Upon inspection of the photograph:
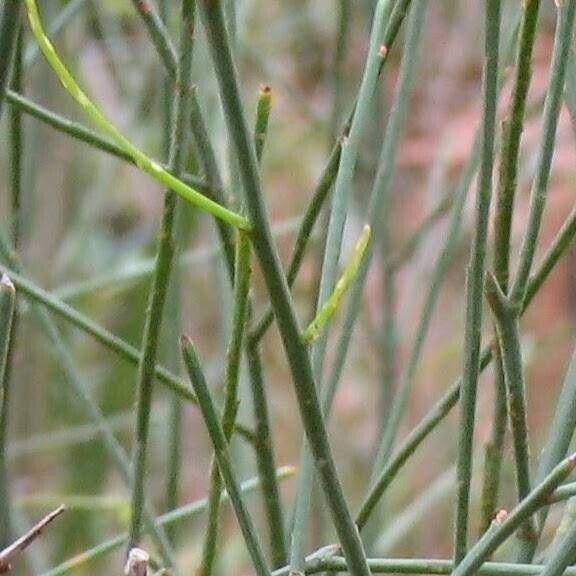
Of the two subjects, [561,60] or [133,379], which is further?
[133,379]

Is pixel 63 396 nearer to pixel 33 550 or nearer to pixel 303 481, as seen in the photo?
pixel 33 550

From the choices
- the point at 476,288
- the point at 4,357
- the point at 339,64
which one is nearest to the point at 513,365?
the point at 476,288

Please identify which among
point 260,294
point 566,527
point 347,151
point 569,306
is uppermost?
point 347,151

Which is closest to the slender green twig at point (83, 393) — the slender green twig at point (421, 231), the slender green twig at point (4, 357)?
the slender green twig at point (4, 357)

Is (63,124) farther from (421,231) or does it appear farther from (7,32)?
(421,231)

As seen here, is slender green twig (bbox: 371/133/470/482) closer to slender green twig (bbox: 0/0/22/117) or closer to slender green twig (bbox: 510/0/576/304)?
slender green twig (bbox: 510/0/576/304)

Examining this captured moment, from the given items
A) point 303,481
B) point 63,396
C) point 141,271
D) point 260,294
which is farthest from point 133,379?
point 303,481

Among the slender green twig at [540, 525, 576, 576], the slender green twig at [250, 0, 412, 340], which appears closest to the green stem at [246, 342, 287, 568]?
the slender green twig at [250, 0, 412, 340]
